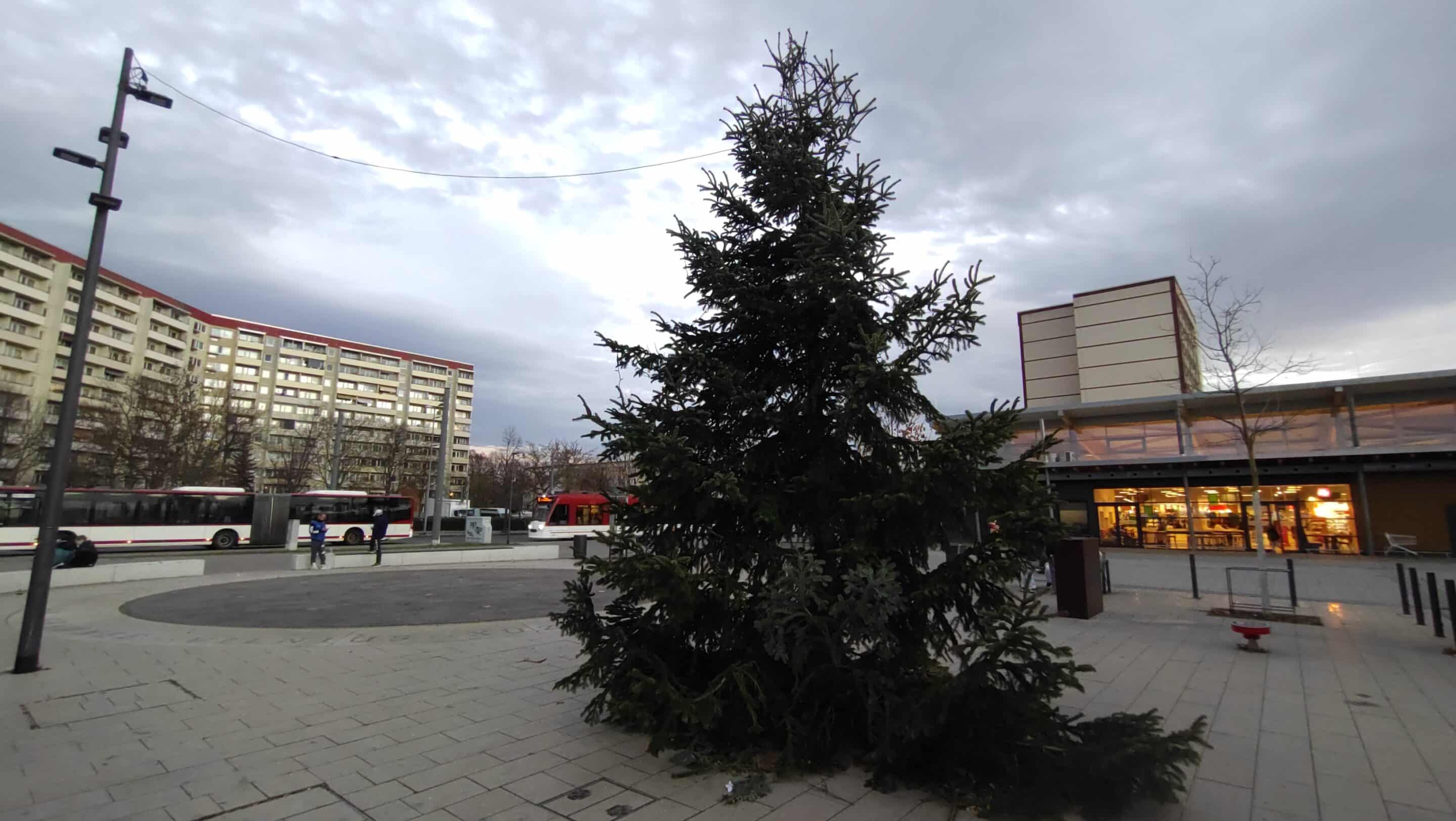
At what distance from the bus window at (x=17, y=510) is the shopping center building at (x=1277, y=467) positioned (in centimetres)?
3889

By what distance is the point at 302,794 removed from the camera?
412 centimetres

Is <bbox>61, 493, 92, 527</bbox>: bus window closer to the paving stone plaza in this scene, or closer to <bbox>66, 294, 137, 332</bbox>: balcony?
the paving stone plaza

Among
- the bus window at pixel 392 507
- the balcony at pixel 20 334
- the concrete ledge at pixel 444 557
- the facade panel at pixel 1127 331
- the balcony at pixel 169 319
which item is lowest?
the concrete ledge at pixel 444 557

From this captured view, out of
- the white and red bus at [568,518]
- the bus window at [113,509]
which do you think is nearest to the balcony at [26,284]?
the bus window at [113,509]

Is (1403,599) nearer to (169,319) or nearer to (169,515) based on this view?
(169,515)

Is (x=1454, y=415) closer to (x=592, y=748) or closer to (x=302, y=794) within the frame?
(x=592, y=748)

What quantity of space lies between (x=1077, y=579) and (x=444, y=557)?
2103 cm

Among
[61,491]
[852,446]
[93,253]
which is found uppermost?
[93,253]

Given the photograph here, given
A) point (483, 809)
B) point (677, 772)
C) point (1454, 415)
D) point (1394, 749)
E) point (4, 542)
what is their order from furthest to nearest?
point (4, 542) < point (1454, 415) < point (1394, 749) < point (677, 772) < point (483, 809)

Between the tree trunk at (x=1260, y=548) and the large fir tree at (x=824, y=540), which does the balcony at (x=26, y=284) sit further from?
the tree trunk at (x=1260, y=548)

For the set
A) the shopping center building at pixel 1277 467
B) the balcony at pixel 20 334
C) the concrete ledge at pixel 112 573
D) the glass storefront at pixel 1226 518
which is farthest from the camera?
the balcony at pixel 20 334

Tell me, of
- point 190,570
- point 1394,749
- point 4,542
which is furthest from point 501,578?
point 4,542

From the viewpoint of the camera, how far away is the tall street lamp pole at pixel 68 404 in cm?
713

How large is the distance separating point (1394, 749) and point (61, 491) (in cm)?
1316
